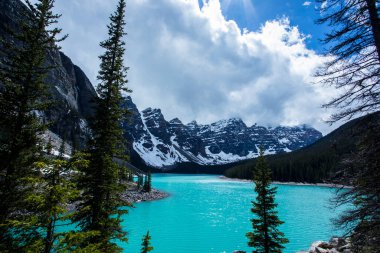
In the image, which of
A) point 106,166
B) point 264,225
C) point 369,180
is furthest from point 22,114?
point 264,225

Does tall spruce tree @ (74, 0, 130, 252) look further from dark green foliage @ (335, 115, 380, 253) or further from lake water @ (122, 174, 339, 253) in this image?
lake water @ (122, 174, 339, 253)

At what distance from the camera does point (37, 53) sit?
1136 centimetres

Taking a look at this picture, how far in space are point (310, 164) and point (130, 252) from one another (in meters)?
123

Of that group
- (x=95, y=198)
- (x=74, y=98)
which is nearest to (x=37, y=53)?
(x=95, y=198)

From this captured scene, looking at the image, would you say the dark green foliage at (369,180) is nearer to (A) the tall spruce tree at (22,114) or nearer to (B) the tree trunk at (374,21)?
(B) the tree trunk at (374,21)

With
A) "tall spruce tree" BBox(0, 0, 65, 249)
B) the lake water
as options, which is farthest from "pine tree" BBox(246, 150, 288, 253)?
"tall spruce tree" BBox(0, 0, 65, 249)

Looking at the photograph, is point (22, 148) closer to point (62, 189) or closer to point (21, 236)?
point (21, 236)

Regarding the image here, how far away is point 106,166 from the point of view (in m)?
14.0

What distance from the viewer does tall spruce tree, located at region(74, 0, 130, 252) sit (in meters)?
13.3

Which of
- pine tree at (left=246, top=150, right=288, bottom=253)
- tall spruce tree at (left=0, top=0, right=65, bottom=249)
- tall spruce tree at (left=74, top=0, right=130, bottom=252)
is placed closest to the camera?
tall spruce tree at (left=0, top=0, right=65, bottom=249)

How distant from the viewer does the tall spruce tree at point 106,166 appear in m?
13.3

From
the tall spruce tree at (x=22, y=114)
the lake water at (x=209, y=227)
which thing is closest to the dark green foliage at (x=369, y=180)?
the tall spruce tree at (x=22, y=114)

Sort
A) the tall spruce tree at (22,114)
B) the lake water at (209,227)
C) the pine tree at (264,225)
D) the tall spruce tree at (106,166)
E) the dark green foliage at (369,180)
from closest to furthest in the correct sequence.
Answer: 1. the dark green foliage at (369,180)
2. the tall spruce tree at (22,114)
3. the tall spruce tree at (106,166)
4. the pine tree at (264,225)
5. the lake water at (209,227)

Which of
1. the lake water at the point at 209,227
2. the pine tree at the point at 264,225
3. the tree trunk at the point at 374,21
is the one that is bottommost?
the lake water at the point at 209,227
